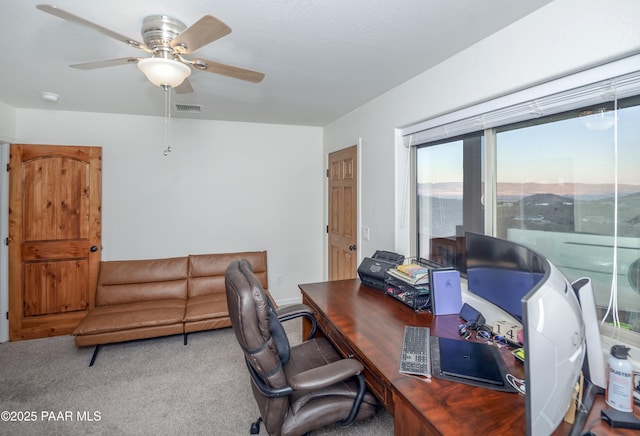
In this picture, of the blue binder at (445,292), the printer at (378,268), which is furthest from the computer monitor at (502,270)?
the printer at (378,268)

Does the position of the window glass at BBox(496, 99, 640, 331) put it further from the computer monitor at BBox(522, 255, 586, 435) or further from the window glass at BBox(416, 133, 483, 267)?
the computer monitor at BBox(522, 255, 586, 435)

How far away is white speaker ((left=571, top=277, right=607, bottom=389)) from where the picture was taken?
1043 millimetres

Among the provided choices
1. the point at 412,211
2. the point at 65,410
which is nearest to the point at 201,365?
the point at 65,410

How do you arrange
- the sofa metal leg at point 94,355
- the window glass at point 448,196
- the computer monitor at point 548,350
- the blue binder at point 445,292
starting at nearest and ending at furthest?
the computer monitor at point 548,350
the blue binder at point 445,292
the window glass at point 448,196
the sofa metal leg at point 94,355

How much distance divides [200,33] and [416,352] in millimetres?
1718

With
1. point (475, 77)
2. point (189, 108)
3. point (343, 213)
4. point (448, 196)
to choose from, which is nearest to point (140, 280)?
point (189, 108)

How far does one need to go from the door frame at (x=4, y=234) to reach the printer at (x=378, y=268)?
3570 mm

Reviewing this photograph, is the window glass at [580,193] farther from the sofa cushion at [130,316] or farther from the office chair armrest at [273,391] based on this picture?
the sofa cushion at [130,316]

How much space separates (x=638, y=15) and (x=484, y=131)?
82cm

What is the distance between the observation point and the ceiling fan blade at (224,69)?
1603mm

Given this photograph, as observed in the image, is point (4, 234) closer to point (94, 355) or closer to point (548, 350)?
point (94, 355)

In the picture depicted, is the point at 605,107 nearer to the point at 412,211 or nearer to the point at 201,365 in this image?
the point at 412,211

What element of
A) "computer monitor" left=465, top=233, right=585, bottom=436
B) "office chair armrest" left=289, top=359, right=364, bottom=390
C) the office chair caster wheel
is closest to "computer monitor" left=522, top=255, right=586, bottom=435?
"computer monitor" left=465, top=233, right=585, bottom=436

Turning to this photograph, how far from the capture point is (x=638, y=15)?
1.12 m
